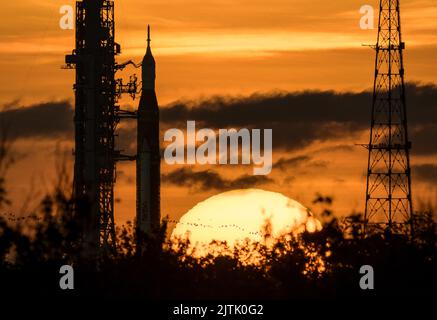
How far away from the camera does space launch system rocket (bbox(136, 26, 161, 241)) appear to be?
15812 cm

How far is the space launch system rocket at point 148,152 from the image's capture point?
519ft

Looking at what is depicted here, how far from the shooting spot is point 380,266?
63.7 meters

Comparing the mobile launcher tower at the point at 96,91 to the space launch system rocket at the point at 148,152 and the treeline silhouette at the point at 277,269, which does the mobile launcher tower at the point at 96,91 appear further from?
the treeline silhouette at the point at 277,269

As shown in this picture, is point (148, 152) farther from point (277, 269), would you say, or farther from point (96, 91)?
point (277, 269)

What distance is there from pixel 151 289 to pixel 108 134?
238 feet

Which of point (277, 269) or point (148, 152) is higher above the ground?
point (148, 152)

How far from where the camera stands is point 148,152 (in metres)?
159

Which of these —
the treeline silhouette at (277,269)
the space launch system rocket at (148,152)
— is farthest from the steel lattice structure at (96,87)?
the treeline silhouette at (277,269)

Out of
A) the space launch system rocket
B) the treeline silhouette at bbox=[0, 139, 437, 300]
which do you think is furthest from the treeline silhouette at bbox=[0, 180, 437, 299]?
the space launch system rocket

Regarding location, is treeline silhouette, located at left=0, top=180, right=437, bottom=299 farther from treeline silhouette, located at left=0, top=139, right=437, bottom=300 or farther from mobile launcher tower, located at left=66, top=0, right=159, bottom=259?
mobile launcher tower, located at left=66, top=0, right=159, bottom=259

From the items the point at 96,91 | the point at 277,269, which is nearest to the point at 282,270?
the point at 277,269

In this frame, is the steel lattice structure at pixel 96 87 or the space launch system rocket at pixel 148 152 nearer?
the steel lattice structure at pixel 96 87
